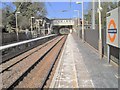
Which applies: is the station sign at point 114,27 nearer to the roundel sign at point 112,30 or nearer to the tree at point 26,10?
the roundel sign at point 112,30

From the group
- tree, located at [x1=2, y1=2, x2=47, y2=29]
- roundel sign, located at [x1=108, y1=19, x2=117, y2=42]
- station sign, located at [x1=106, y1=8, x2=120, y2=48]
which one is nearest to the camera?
station sign, located at [x1=106, y1=8, x2=120, y2=48]

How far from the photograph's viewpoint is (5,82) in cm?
1221

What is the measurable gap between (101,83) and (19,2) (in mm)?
Answer: 93917

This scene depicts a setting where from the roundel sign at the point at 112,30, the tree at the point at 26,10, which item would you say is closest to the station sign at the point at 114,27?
the roundel sign at the point at 112,30

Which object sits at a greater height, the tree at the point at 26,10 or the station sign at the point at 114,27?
the tree at the point at 26,10

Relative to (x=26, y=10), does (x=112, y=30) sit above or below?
below

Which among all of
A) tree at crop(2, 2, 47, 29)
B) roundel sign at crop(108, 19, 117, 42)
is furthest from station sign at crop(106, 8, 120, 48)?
tree at crop(2, 2, 47, 29)

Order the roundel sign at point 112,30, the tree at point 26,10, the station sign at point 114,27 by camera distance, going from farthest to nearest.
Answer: the tree at point 26,10, the roundel sign at point 112,30, the station sign at point 114,27

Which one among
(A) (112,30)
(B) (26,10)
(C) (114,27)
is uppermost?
(B) (26,10)

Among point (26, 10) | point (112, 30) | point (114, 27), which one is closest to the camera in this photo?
point (114, 27)

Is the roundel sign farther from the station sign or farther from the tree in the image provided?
the tree

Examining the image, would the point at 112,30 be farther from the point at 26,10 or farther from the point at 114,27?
the point at 26,10

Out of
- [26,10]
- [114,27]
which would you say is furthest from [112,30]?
[26,10]

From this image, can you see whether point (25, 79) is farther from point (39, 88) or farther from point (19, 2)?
point (19, 2)
